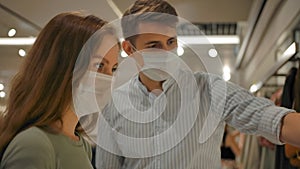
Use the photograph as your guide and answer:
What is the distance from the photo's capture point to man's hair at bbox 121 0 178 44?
0.64 metres

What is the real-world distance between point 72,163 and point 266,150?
50.5 inches

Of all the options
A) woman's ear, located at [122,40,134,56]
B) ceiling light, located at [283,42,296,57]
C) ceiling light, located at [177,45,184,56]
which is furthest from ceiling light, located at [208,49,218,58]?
ceiling light, located at [283,42,296,57]

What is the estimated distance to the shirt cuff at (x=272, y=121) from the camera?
52 centimetres

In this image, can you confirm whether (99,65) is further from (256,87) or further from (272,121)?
(256,87)

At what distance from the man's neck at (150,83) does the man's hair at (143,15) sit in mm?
78

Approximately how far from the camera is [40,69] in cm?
50

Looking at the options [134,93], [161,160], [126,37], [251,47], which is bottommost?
[251,47]

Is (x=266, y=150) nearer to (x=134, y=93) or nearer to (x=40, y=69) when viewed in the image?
(x=134, y=93)

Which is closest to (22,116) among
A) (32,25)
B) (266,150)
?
(32,25)

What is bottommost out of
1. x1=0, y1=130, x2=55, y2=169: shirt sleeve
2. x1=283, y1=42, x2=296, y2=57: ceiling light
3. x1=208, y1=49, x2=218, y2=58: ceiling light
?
x1=283, y1=42, x2=296, y2=57: ceiling light

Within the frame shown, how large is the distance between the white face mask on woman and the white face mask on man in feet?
0.27

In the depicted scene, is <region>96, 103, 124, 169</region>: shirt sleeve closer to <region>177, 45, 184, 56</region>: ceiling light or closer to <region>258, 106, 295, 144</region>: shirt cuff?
<region>177, 45, 184, 56</region>: ceiling light

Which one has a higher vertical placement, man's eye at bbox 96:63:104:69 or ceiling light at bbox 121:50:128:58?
man's eye at bbox 96:63:104:69

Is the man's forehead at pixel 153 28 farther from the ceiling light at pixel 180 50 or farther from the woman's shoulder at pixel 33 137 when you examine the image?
the woman's shoulder at pixel 33 137
